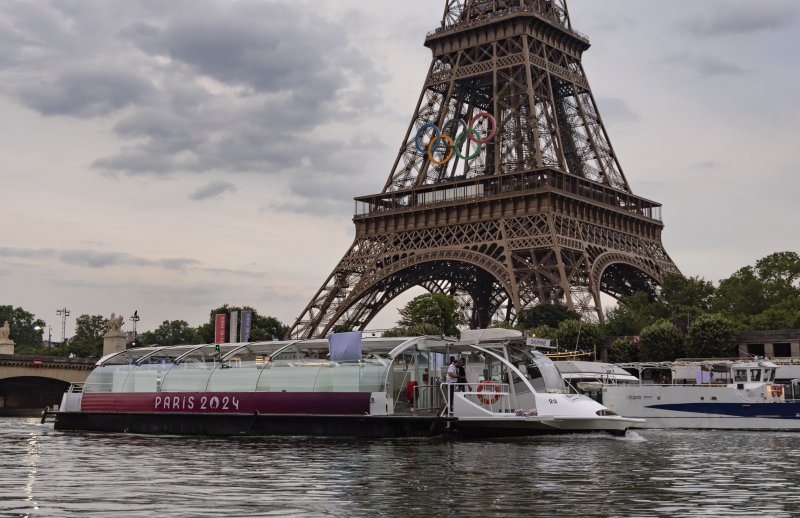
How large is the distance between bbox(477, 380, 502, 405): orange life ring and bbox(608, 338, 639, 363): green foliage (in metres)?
47.5

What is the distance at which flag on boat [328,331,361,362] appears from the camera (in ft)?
128

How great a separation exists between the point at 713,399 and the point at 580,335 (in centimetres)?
2341

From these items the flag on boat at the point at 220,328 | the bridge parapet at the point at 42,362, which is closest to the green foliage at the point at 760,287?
the flag on boat at the point at 220,328

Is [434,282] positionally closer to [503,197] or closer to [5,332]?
[503,197]

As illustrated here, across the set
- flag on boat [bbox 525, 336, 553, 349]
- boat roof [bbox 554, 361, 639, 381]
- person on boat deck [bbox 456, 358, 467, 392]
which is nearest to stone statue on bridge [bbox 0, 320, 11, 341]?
boat roof [bbox 554, 361, 639, 381]

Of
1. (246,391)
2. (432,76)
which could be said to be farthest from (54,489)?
(432,76)

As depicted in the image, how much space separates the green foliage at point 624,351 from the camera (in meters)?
83.8

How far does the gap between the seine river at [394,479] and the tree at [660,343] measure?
46298 millimetres

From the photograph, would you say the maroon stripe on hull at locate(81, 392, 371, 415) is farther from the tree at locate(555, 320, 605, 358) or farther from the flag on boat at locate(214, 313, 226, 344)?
the tree at locate(555, 320, 605, 358)

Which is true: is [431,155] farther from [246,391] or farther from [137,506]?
[137,506]

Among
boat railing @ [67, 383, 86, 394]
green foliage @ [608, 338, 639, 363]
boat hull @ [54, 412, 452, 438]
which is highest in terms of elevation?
green foliage @ [608, 338, 639, 363]

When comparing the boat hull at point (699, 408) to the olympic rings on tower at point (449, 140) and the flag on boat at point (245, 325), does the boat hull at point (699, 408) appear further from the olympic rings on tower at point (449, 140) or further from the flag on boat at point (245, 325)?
the olympic rings on tower at point (449, 140)

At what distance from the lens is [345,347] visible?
39156 mm

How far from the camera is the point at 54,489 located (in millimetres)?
19891
